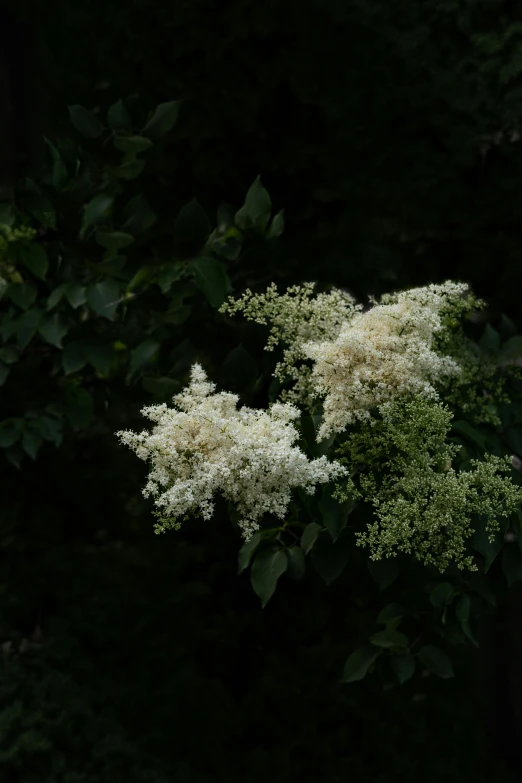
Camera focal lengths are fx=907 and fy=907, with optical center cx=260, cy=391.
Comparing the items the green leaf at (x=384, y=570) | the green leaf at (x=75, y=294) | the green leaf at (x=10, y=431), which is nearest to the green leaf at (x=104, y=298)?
the green leaf at (x=75, y=294)

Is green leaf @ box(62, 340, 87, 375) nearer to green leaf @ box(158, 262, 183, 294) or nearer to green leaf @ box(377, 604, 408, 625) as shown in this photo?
green leaf @ box(158, 262, 183, 294)

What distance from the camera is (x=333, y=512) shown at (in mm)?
1527

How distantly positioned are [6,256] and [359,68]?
1241 mm

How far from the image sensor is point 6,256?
8.14 ft

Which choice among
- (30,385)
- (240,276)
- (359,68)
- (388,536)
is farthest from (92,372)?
(388,536)

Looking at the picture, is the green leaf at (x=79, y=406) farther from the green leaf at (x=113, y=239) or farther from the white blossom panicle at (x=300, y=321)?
the white blossom panicle at (x=300, y=321)

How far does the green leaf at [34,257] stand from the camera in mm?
2436

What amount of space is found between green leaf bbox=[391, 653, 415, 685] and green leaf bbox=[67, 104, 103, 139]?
5.19ft

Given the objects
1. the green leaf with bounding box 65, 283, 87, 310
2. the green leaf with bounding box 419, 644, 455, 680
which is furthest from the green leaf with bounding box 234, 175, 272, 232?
the green leaf with bounding box 419, 644, 455, 680

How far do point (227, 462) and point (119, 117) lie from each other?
1.39 metres

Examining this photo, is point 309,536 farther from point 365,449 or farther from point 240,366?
point 240,366

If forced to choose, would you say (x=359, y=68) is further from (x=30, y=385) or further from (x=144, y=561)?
(x=144, y=561)

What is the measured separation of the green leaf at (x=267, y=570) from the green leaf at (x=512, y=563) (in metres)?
0.44

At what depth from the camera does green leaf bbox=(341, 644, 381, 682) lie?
81.8 inches
